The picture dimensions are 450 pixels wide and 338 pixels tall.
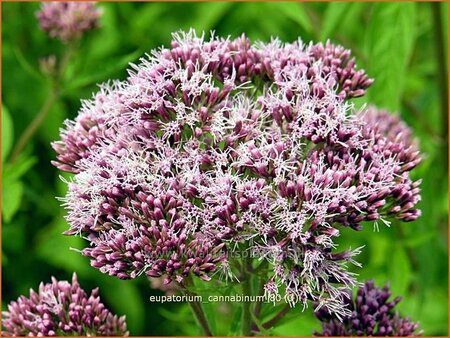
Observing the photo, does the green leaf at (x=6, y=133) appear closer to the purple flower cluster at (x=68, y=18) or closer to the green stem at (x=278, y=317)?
the purple flower cluster at (x=68, y=18)

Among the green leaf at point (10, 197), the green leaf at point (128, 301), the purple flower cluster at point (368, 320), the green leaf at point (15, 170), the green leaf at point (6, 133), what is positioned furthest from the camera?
the green leaf at point (128, 301)

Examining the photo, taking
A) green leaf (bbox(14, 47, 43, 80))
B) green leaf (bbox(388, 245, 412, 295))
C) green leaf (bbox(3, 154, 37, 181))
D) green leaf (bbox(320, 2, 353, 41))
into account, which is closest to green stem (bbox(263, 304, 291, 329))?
green leaf (bbox(388, 245, 412, 295))

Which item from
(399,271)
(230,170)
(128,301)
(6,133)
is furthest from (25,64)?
(399,271)

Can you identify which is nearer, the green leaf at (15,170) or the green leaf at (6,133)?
the green leaf at (15,170)

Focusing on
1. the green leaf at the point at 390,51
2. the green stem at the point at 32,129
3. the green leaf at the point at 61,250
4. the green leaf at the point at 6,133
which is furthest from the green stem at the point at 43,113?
the green leaf at the point at 390,51

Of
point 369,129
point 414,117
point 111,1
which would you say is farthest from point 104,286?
point 369,129

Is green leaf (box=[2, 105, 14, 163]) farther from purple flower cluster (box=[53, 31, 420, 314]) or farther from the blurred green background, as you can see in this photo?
purple flower cluster (box=[53, 31, 420, 314])
